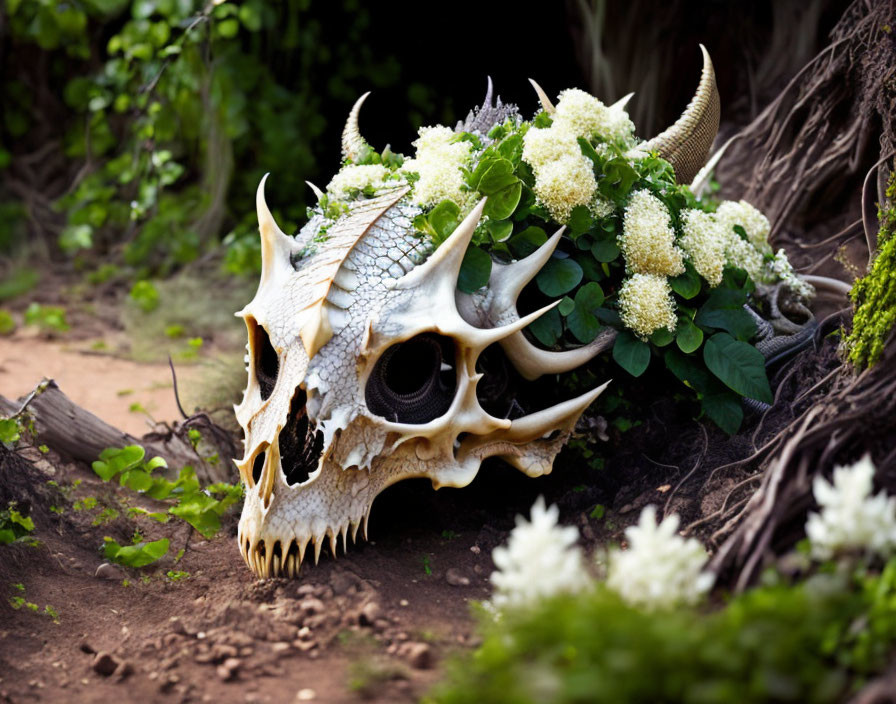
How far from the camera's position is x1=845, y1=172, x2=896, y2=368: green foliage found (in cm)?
277

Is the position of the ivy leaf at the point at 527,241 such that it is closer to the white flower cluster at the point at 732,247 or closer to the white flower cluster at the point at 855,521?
the white flower cluster at the point at 732,247

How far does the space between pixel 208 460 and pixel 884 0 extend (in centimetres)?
362

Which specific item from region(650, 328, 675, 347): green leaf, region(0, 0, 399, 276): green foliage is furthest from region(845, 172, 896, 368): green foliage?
region(0, 0, 399, 276): green foliage

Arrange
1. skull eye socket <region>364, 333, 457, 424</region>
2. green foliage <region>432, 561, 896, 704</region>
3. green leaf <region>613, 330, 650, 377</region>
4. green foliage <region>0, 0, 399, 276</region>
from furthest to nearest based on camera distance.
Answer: green foliage <region>0, 0, 399, 276</region> < green leaf <region>613, 330, 650, 377</region> < skull eye socket <region>364, 333, 457, 424</region> < green foliage <region>432, 561, 896, 704</region>

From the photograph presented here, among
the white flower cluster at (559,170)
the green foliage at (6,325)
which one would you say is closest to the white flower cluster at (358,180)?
the white flower cluster at (559,170)

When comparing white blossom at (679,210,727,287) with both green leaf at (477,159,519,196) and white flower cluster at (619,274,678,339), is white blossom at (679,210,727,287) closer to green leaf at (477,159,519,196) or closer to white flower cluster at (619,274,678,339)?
white flower cluster at (619,274,678,339)

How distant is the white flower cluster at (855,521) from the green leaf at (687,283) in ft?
4.89

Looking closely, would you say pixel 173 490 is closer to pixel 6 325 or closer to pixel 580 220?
pixel 580 220

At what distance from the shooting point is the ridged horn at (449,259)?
3.12 meters

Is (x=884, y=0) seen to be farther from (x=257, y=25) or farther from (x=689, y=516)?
(x=257, y=25)

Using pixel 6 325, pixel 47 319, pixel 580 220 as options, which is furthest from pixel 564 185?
pixel 6 325

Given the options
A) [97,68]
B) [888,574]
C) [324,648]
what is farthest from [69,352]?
[888,574]

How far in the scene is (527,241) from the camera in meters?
3.41

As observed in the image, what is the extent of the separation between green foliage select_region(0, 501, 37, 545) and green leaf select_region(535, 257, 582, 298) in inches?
82.1
